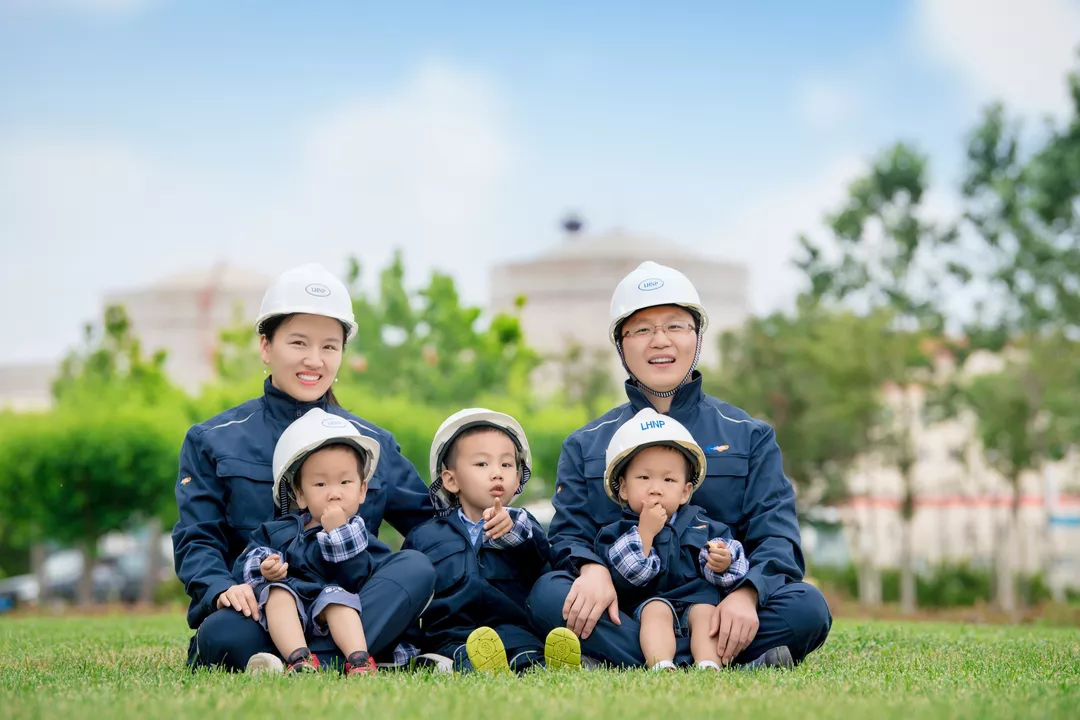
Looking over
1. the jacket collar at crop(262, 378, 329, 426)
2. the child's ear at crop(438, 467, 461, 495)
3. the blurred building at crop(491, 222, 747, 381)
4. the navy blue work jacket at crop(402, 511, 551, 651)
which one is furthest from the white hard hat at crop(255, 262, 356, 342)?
the blurred building at crop(491, 222, 747, 381)

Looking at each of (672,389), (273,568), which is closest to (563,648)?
(273,568)

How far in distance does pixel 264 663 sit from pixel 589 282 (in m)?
44.5

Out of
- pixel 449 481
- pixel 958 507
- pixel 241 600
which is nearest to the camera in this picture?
pixel 241 600

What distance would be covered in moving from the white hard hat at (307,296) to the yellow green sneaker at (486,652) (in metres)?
1.57

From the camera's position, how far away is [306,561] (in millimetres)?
5672

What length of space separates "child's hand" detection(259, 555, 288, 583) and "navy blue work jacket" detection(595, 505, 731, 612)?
140cm

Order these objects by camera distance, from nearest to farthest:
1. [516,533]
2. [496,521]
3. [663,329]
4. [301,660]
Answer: [301,660], [496,521], [516,533], [663,329]

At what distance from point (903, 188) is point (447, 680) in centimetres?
2279

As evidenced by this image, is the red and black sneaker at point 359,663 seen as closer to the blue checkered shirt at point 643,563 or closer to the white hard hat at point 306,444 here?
the white hard hat at point 306,444

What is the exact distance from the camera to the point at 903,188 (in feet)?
86.2

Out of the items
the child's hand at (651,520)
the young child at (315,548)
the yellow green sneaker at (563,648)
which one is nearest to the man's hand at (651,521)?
the child's hand at (651,520)

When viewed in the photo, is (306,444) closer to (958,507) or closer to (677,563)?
(677,563)

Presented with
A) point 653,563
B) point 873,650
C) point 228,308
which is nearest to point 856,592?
point 873,650

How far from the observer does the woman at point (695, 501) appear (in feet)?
19.0
